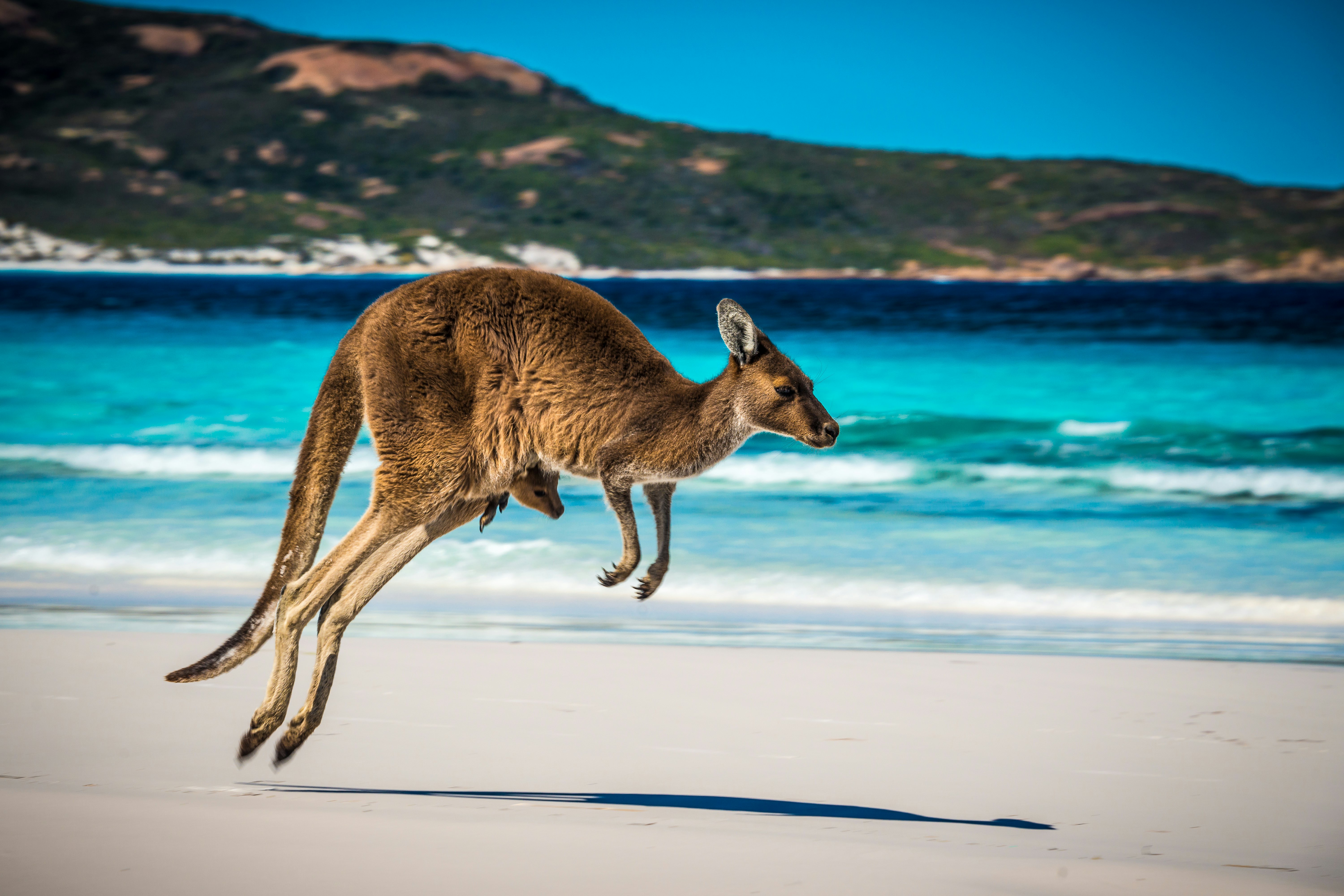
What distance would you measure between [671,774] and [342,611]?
1.66 m

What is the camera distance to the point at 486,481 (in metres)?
4.69

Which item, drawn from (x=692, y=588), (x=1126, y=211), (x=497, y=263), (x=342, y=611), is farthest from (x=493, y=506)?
(x=1126, y=211)

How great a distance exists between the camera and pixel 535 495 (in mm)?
4910

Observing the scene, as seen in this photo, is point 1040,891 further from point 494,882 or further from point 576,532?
point 576,532

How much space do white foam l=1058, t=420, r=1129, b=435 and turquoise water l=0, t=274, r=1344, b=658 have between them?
10cm

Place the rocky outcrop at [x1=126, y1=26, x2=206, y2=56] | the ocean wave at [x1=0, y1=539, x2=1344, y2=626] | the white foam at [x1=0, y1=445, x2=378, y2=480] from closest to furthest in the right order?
the ocean wave at [x1=0, y1=539, x2=1344, y2=626] < the white foam at [x1=0, y1=445, x2=378, y2=480] < the rocky outcrop at [x1=126, y1=26, x2=206, y2=56]

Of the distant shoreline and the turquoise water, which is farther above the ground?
the distant shoreline

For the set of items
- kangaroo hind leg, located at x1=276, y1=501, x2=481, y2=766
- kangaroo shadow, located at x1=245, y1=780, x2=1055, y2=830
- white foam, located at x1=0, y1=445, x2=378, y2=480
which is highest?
white foam, located at x1=0, y1=445, x2=378, y2=480

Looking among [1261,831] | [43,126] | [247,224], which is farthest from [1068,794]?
[43,126]

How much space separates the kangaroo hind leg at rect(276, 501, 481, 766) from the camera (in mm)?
4664

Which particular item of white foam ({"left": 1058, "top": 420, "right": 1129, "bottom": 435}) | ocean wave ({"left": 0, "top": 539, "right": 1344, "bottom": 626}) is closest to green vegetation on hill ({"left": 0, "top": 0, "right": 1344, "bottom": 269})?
white foam ({"left": 1058, "top": 420, "right": 1129, "bottom": 435})

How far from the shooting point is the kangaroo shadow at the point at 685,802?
4.96 meters

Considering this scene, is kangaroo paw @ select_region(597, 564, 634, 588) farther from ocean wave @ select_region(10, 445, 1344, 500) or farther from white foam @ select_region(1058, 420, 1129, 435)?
white foam @ select_region(1058, 420, 1129, 435)

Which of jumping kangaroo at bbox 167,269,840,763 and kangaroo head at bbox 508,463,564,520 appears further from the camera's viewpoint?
kangaroo head at bbox 508,463,564,520
